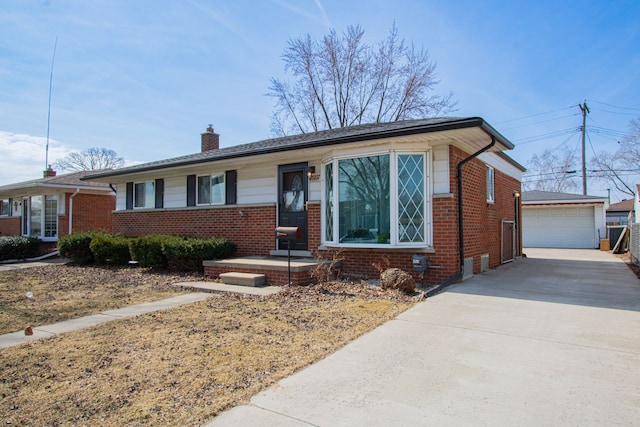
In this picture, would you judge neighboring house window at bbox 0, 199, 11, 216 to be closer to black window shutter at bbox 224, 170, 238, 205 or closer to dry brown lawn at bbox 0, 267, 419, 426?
black window shutter at bbox 224, 170, 238, 205

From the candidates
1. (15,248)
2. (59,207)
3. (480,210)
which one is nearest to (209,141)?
(59,207)

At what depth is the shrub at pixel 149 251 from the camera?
31.7ft

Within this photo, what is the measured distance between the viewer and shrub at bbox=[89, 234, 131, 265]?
1109 centimetres

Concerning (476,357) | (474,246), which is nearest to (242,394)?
(476,357)

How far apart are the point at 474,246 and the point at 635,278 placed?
3.45 meters

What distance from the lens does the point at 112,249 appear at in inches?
439

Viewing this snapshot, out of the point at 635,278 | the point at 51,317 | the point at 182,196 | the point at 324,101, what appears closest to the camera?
the point at 51,317

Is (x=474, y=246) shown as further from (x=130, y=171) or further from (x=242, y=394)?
(x=130, y=171)

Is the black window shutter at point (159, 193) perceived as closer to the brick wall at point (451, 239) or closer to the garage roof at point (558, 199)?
the brick wall at point (451, 239)

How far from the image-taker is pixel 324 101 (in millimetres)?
24453

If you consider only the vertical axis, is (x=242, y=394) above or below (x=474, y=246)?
below

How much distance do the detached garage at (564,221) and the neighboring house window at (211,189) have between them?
17.0 m

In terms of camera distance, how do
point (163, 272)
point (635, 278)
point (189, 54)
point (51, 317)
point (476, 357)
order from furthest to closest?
point (189, 54), point (163, 272), point (635, 278), point (51, 317), point (476, 357)

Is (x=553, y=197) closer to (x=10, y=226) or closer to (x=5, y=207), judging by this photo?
(x=10, y=226)
